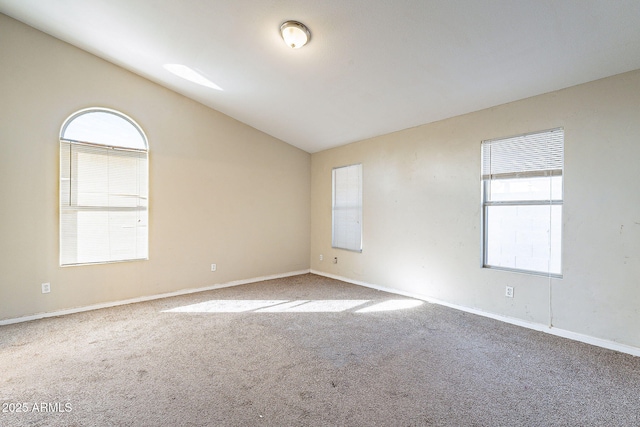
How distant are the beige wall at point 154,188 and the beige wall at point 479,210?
1403 millimetres

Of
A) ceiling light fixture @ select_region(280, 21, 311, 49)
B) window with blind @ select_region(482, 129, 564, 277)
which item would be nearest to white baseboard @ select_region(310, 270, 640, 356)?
window with blind @ select_region(482, 129, 564, 277)

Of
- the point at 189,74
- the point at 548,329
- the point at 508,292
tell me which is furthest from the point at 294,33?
the point at 548,329

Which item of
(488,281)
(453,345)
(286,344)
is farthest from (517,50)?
(286,344)

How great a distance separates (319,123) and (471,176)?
91.5 inches

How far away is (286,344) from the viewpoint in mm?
2750

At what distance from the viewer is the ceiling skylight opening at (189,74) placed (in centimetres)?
364

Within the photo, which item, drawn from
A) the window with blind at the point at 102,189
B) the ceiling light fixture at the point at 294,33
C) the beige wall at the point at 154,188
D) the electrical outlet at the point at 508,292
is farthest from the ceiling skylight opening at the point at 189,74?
the electrical outlet at the point at 508,292

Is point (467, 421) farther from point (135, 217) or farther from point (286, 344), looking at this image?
point (135, 217)

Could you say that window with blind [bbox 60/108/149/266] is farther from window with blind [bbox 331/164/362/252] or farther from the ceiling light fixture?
window with blind [bbox 331/164/362/252]

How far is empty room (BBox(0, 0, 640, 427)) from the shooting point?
81.4 inches

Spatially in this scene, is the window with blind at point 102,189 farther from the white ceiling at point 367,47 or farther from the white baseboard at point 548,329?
the white baseboard at point 548,329

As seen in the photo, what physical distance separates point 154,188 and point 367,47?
3.36 metres

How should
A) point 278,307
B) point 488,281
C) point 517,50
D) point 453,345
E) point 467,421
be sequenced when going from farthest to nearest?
point 278,307
point 488,281
point 453,345
point 517,50
point 467,421

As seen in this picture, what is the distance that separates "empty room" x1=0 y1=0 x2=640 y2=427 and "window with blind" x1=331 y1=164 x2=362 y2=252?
8 cm
